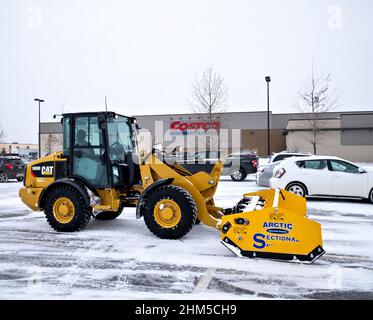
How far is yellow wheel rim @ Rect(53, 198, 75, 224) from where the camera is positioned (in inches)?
259

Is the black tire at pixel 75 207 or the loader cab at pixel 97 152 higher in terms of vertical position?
the loader cab at pixel 97 152

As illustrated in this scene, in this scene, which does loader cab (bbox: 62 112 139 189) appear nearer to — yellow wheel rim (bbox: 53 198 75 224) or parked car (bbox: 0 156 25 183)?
yellow wheel rim (bbox: 53 198 75 224)

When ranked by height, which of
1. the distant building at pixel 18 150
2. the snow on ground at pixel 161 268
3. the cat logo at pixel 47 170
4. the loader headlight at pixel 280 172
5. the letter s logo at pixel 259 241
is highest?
the distant building at pixel 18 150

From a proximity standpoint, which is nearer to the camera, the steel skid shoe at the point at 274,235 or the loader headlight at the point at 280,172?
the steel skid shoe at the point at 274,235

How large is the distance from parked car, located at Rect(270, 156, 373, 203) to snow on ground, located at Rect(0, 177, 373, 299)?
362 cm

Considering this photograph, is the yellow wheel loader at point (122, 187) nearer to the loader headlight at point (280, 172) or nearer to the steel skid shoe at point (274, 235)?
the steel skid shoe at point (274, 235)

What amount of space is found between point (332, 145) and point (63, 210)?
36878 mm

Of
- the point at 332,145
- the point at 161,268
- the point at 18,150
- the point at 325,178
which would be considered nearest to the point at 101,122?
the point at 161,268

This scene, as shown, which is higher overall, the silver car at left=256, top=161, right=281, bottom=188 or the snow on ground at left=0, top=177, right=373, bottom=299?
the silver car at left=256, top=161, right=281, bottom=188

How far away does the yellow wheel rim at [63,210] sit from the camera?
259 inches

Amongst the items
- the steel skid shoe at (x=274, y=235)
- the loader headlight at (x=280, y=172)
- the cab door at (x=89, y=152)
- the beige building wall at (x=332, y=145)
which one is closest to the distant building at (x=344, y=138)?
the beige building wall at (x=332, y=145)

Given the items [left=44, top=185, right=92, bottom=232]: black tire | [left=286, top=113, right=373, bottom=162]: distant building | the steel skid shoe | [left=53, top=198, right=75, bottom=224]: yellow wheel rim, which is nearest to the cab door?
[left=44, top=185, right=92, bottom=232]: black tire

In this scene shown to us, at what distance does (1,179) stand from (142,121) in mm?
29981

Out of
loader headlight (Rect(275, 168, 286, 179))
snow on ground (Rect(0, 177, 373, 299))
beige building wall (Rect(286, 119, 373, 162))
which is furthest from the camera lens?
beige building wall (Rect(286, 119, 373, 162))
